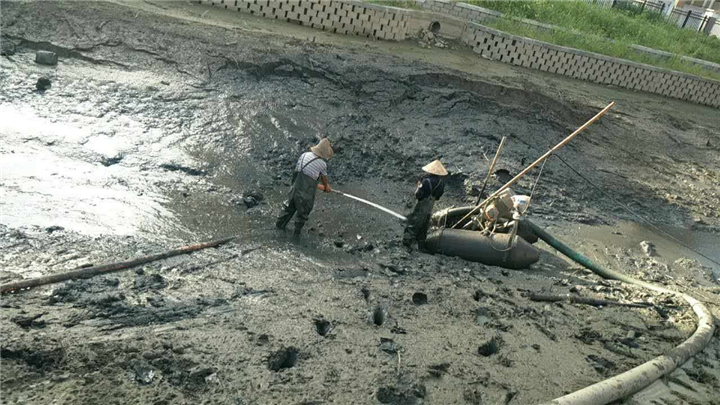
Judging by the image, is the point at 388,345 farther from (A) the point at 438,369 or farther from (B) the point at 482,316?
(B) the point at 482,316

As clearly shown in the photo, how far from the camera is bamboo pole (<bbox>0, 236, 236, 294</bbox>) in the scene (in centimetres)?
555

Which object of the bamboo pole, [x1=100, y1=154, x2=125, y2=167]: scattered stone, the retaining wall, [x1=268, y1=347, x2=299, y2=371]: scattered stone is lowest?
[x1=100, y1=154, x2=125, y2=167]: scattered stone

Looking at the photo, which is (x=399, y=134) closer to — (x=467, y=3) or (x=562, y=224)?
(x=562, y=224)

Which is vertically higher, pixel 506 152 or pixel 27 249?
pixel 506 152

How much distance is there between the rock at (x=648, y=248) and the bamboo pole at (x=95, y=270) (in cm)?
748

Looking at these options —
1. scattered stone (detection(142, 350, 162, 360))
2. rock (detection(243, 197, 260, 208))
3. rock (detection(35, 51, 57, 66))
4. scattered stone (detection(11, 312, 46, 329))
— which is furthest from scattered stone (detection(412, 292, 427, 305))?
rock (detection(35, 51, 57, 66))

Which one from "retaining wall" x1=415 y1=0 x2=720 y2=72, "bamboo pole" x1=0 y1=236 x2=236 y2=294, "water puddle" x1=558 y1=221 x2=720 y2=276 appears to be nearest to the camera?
"bamboo pole" x1=0 y1=236 x2=236 y2=294

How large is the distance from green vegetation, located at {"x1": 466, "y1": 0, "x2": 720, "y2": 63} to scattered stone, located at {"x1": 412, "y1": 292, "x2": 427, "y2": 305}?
546 inches

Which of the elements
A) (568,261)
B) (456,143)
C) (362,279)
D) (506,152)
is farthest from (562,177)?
(362,279)

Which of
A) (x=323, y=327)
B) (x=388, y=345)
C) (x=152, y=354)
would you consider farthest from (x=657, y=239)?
(x=152, y=354)

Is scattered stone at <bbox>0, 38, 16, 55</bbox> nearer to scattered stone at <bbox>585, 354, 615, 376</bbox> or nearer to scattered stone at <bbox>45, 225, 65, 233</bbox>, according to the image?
scattered stone at <bbox>45, 225, 65, 233</bbox>

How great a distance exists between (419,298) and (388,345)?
128cm

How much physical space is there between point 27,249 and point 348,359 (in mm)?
4000

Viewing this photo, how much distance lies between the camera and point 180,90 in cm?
1115
